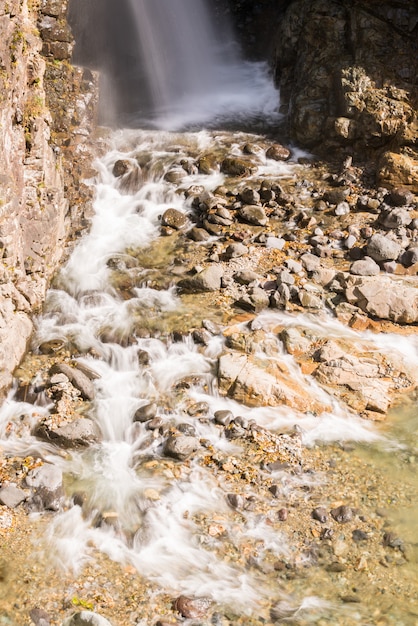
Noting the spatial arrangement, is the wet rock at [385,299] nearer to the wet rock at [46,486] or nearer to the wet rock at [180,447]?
the wet rock at [180,447]

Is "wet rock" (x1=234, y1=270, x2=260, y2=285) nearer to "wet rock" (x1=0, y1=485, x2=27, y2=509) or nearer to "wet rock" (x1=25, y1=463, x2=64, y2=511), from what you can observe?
"wet rock" (x1=25, y1=463, x2=64, y2=511)

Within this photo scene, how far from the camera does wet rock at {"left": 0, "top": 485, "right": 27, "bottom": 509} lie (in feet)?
22.9

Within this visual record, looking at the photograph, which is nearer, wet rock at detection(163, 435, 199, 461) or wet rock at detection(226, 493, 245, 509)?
wet rock at detection(226, 493, 245, 509)

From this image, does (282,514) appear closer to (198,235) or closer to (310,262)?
(310,262)

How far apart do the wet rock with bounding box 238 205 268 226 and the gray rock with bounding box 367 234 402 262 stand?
2538 mm

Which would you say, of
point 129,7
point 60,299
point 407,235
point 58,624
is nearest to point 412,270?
point 407,235

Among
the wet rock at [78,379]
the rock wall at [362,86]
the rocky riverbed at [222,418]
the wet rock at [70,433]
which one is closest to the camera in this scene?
the rocky riverbed at [222,418]

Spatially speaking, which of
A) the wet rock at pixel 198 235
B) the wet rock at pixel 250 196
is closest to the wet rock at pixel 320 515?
the wet rock at pixel 198 235

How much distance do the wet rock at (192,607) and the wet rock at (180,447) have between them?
6.64 ft

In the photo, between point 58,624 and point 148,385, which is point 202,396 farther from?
point 58,624

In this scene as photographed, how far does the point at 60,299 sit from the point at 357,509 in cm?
653

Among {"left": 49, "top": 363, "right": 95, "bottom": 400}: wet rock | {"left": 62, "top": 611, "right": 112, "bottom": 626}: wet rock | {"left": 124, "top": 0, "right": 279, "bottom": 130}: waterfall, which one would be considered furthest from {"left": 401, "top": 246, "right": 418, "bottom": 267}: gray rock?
{"left": 62, "top": 611, "right": 112, "bottom": 626}: wet rock

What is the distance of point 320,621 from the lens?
5.80 metres

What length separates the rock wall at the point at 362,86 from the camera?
14125 mm
